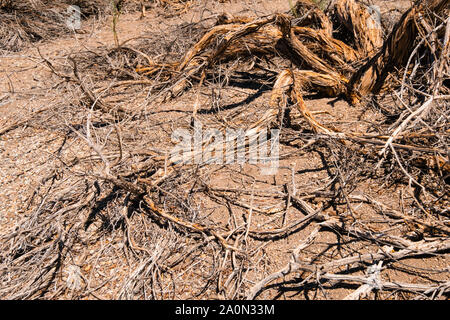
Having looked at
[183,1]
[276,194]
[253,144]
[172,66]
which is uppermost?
[183,1]

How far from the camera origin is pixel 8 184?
239 centimetres

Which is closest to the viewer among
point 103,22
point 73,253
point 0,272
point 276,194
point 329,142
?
point 0,272

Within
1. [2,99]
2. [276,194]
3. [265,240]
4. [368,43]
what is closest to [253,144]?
[276,194]

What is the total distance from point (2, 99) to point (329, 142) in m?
2.87

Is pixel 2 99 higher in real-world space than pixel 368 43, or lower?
lower

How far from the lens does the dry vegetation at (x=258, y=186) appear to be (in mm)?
1779

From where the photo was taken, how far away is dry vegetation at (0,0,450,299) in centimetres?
178

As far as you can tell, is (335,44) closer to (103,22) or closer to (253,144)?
(253,144)

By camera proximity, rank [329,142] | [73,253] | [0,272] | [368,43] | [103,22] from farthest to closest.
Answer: [103,22] → [368,43] → [329,142] → [73,253] → [0,272]

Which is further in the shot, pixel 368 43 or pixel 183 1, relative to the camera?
pixel 183 1

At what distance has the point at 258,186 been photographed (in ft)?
7.48

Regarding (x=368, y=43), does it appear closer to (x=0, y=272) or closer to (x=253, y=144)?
(x=253, y=144)

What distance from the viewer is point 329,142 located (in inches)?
94.0

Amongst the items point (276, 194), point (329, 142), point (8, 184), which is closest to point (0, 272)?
point (8, 184)
